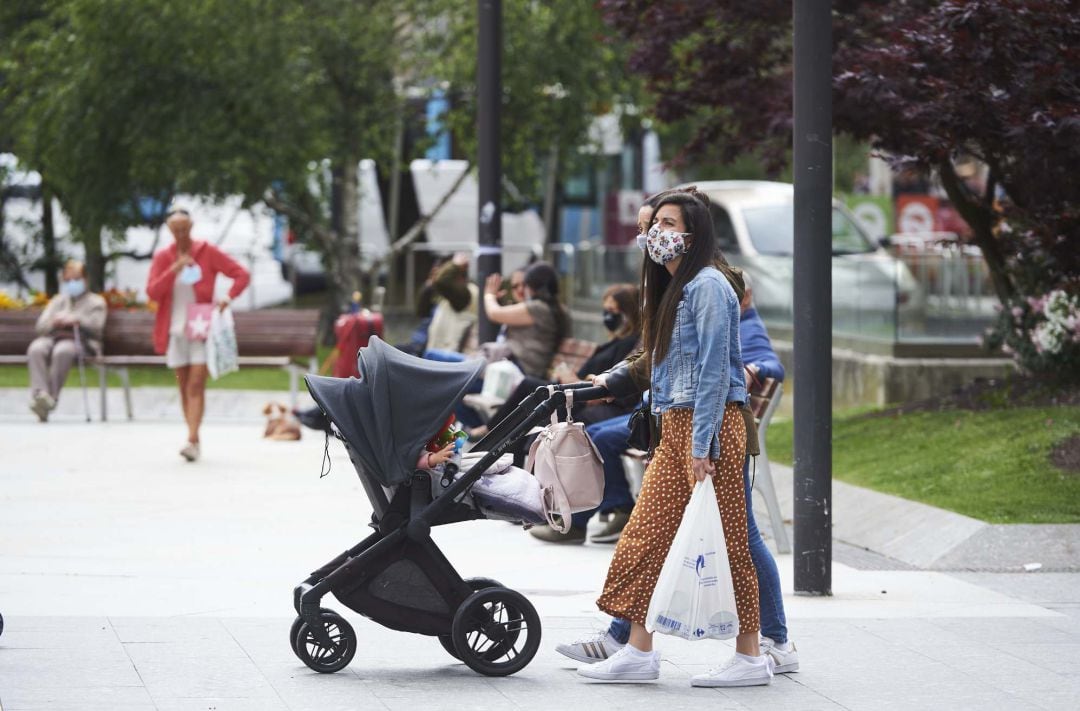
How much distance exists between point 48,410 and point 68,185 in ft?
22.9

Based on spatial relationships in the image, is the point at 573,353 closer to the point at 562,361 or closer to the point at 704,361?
the point at 562,361

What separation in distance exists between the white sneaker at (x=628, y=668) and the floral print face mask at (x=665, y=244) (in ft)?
4.58

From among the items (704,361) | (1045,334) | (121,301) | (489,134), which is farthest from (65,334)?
(704,361)

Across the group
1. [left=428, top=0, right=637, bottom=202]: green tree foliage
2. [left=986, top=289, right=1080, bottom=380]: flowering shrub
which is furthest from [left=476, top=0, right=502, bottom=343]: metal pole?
[left=428, top=0, right=637, bottom=202]: green tree foliage

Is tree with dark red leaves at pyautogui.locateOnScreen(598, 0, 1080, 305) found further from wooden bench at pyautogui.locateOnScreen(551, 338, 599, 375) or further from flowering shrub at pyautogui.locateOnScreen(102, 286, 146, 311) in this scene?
flowering shrub at pyautogui.locateOnScreen(102, 286, 146, 311)

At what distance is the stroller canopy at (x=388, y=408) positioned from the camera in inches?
253

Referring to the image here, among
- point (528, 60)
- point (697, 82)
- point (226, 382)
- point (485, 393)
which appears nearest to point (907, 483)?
point (485, 393)

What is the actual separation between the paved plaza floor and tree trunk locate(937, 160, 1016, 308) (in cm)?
459

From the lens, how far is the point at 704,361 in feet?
20.6

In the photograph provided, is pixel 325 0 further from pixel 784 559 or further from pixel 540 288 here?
pixel 784 559

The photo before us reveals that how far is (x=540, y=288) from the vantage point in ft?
41.4

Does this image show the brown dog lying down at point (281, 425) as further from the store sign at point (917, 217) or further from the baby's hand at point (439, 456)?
the store sign at point (917, 217)

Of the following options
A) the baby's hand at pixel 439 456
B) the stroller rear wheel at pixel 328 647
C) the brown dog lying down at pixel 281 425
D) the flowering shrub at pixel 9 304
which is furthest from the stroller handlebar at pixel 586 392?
the flowering shrub at pixel 9 304

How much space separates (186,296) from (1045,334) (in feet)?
21.0
